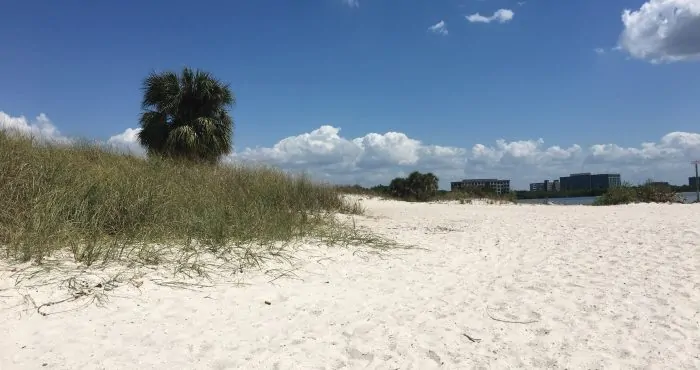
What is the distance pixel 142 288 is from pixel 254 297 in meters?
1.25

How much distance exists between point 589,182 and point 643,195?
17.9 ft

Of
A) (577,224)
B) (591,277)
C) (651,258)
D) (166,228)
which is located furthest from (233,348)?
(577,224)

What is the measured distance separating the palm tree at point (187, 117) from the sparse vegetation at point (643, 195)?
60.2 ft

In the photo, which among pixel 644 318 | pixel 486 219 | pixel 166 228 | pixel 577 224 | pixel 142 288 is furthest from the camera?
pixel 486 219

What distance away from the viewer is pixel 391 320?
499 centimetres

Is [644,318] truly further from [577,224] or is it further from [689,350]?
[577,224]

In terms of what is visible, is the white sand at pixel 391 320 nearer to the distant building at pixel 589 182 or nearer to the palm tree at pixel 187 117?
the palm tree at pixel 187 117

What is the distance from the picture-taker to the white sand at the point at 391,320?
3.96 m

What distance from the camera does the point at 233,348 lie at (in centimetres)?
417

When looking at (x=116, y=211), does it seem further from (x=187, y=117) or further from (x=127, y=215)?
(x=187, y=117)

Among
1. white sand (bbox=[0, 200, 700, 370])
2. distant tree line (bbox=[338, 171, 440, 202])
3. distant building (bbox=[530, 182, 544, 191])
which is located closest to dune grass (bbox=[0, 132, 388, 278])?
white sand (bbox=[0, 200, 700, 370])

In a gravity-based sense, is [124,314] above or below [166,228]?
below

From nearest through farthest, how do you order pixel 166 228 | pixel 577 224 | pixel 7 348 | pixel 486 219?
1. pixel 7 348
2. pixel 166 228
3. pixel 577 224
4. pixel 486 219

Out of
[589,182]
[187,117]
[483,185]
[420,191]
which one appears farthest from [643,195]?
[187,117]
